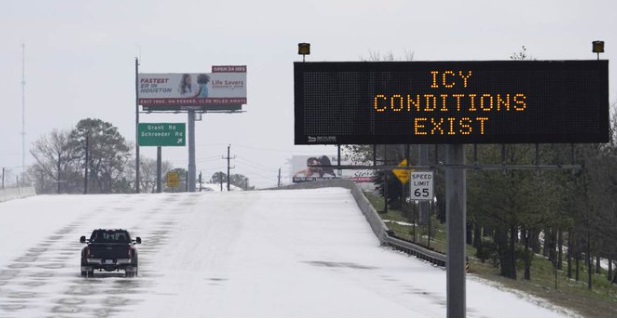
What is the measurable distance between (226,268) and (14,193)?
49.5 m

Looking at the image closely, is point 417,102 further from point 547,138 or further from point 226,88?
point 226,88

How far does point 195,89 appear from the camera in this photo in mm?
150500

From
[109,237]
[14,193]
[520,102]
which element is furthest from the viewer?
[14,193]

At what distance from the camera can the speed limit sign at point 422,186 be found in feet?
163

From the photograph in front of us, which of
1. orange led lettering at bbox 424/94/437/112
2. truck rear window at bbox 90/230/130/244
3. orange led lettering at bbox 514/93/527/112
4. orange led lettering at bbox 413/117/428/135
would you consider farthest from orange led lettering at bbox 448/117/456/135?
truck rear window at bbox 90/230/130/244

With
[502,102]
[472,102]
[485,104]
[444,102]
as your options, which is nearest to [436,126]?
[444,102]

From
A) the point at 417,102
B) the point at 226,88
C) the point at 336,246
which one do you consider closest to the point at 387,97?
the point at 417,102

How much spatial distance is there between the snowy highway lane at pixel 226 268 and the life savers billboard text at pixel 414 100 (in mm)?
8124

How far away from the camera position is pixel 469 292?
133ft

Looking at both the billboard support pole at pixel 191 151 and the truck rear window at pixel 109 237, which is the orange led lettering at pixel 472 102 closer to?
the truck rear window at pixel 109 237

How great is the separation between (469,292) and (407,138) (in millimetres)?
16126

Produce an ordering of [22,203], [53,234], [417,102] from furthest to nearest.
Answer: [22,203] → [53,234] → [417,102]

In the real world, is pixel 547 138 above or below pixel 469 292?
above

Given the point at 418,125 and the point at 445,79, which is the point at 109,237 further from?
the point at 445,79
